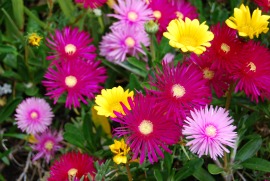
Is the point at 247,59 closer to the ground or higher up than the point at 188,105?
higher up

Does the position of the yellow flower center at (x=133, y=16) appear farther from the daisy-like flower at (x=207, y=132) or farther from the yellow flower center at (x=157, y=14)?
the daisy-like flower at (x=207, y=132)

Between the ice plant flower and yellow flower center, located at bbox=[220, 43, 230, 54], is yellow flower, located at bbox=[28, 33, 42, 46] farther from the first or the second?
yellow flower center, located at bbox=[220, 43, 230, 54]

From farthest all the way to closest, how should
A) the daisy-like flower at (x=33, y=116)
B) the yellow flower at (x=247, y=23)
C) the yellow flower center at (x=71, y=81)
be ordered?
1. the daisy-like flower at (x=33, y=116)
2. the yellow flower center at (x=71, y=81)
3. the yellow flower at (x=247, y=23)

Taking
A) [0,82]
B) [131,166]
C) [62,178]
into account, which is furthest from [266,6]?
[0,82]

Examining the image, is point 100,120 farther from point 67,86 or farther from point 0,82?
point 0,82

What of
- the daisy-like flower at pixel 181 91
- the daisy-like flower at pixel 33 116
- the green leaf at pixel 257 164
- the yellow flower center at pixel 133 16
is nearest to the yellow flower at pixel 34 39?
the daisy-like flower at pixel 33 116

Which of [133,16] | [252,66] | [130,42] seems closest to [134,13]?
[133,16]

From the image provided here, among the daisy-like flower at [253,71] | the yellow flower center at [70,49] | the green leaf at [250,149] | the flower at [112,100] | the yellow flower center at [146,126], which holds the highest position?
the yellow flower center at [70,49]

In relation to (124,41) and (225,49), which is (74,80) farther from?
(225,49)
